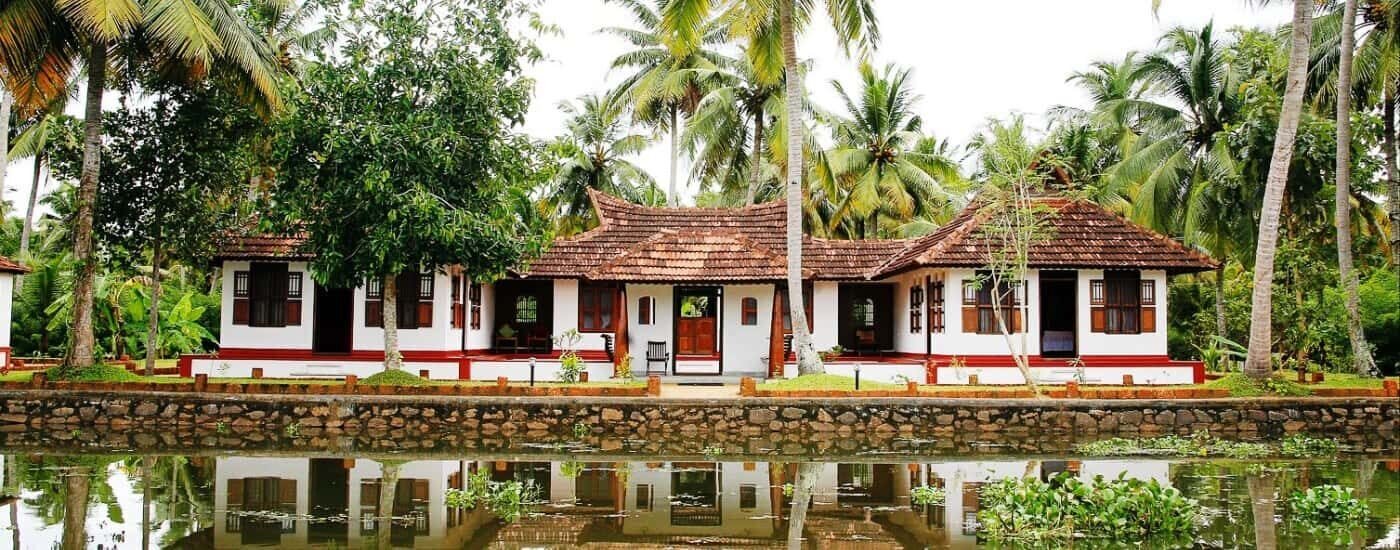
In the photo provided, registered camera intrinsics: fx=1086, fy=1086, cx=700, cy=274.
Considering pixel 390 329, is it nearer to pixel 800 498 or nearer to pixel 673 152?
pixel 800 498

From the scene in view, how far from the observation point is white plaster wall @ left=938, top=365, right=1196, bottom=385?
20125 millimetres

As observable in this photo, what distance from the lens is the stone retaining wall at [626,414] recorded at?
16.2 m

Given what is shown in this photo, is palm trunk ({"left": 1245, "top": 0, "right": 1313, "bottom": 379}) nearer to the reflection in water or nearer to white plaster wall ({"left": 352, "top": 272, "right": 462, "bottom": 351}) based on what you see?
the reflection in water

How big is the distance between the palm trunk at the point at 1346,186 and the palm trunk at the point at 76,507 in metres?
19.7

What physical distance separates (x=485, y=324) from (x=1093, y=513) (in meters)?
17.0

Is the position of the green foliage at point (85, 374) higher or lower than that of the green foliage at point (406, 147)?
lower

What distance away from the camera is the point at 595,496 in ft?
34.9

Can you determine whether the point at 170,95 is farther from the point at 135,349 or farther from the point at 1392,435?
the point at 1392,435

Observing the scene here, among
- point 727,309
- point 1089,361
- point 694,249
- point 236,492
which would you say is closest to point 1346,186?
point 1089,361

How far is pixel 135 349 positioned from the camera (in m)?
26.8

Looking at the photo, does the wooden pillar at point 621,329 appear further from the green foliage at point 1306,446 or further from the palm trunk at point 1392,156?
the palm trunk at point 1392,156

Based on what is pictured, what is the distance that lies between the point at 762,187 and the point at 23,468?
27.6 m

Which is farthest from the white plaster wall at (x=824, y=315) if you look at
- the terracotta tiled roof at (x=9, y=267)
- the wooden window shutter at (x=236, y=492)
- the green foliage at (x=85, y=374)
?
the terracotta tiled roof at (x=9, y=267)

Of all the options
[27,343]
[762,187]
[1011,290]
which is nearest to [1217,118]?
[1011,290]
